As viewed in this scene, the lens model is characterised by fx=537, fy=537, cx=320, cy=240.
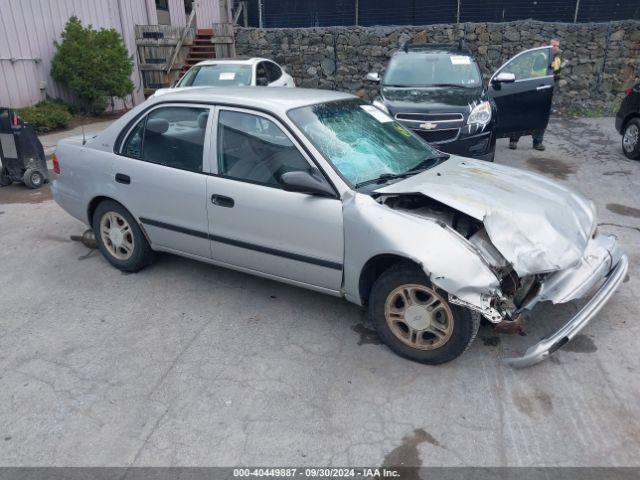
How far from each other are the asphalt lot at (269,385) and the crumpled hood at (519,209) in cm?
74

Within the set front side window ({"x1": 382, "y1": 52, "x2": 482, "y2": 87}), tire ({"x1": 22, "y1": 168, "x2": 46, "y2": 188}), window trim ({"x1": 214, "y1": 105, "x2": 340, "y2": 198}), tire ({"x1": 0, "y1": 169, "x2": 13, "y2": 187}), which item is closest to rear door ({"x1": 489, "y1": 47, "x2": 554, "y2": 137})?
front side window ({"x1": 382, "y1": 52, "x2": 482, "y2": 87})

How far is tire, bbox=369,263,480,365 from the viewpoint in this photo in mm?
3375

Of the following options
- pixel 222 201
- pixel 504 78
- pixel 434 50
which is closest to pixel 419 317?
pixel 222 201

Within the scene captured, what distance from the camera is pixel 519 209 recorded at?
141 inches

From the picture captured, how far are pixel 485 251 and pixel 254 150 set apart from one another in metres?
1.87

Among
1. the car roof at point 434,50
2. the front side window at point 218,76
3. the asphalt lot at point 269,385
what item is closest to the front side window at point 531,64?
the car roof at point 434,50

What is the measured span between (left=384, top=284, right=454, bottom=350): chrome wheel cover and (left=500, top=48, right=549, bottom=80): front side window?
23.2ft

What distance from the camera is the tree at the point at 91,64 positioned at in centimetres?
1263

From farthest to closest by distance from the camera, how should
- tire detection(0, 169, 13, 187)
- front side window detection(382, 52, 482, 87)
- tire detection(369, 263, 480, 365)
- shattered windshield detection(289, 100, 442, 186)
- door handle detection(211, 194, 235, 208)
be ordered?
front side window detection(382, 52, 482, 87) < tire detection(0, 169, 13, 187) < door handle detection(211, 194, 235, 208) < shattered windshield detection(289, 100, 442, 186) < tire detection(369, 263, 480, 365)

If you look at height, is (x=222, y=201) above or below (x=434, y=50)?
below

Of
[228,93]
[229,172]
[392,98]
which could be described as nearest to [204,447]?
[229,172]

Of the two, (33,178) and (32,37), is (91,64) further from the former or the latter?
(33,178)

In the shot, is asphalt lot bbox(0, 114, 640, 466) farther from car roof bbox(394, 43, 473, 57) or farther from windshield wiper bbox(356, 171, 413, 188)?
car roof bbox(394, 43, 473, 57)

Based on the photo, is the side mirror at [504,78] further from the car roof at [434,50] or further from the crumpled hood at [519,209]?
the crumpled hood at [519,209]
